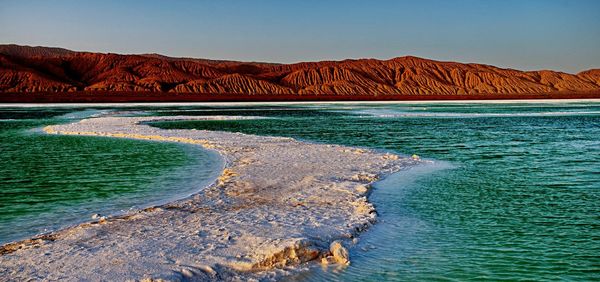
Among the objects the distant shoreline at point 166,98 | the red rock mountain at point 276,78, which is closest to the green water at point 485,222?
the distant shoreline at point 166,98

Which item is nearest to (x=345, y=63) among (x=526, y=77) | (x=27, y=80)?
(x=526, y=77)

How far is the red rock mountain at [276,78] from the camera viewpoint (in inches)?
4793

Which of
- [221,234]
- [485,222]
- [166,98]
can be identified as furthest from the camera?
[166,98]

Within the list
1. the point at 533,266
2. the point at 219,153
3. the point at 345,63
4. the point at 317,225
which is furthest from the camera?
the point at 345,63

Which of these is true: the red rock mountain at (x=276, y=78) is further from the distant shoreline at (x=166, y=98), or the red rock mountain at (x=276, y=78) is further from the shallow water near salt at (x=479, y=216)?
the shallow water near salt at (x=479, y=216)

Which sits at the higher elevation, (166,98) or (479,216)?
(479,216)

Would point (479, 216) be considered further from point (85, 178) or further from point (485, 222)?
point (85, 178)

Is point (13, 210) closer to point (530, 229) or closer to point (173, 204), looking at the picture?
point (173, 204)

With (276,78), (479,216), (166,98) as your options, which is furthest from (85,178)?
(276,78)

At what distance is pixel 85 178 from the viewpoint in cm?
1233

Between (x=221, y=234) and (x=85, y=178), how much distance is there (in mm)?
6219

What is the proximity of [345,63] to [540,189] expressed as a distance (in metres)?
166

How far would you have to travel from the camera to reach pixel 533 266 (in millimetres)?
6168

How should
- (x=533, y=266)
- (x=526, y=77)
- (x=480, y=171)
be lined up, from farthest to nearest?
(x=526, y=77) → (x=480, y=171) → (x=533, y=266)
